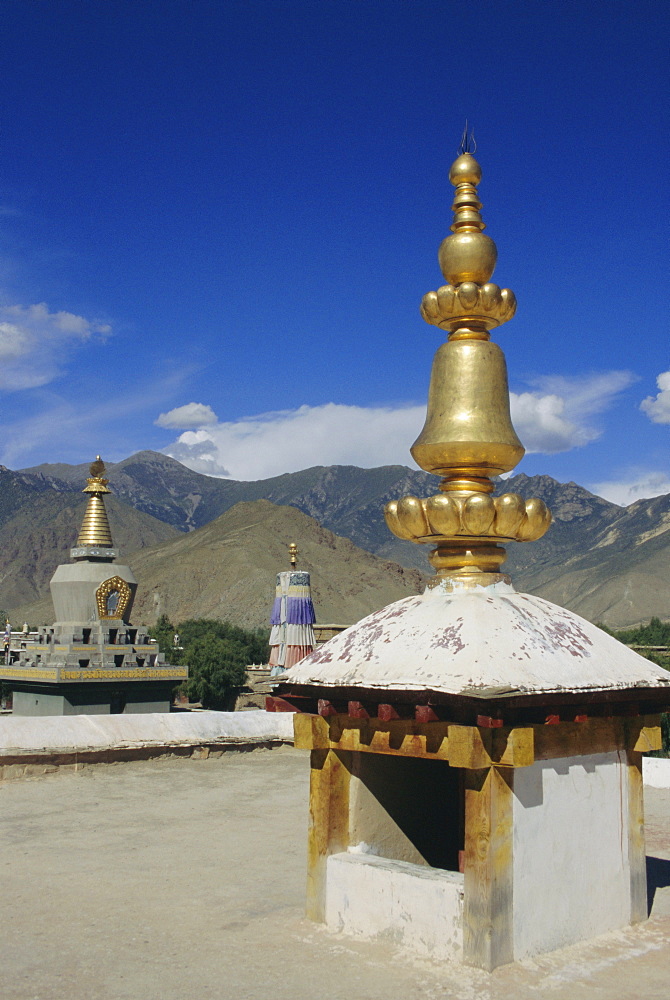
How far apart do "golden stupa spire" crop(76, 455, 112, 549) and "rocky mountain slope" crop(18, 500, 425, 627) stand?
75.3 m

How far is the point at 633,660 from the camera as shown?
661cm

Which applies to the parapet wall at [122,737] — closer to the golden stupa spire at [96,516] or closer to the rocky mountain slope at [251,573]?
the golden stupa spire at [96,516]

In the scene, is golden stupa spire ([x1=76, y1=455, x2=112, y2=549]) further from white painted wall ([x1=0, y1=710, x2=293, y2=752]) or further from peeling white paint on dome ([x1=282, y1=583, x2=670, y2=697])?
peeling white paint on dome ([x1=282, y1=583, x2=670, y2=697])

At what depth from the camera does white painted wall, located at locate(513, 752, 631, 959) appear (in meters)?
5.77

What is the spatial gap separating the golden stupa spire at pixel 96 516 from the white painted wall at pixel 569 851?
18093 mm

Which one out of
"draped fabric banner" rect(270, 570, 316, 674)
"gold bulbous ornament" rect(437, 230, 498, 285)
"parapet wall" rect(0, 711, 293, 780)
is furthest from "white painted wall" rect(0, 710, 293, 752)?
"gold bulbous ornament" rect(437, 230, 498, 285)

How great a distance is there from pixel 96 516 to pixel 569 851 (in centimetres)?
1855

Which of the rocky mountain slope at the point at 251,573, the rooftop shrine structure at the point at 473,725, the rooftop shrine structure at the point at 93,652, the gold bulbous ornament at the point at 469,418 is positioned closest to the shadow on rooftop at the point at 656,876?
the rooftop shrine structure at the point at 473,725

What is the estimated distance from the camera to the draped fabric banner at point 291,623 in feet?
71.2

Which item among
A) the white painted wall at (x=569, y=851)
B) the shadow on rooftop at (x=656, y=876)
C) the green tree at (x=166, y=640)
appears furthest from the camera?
the green tree at (x=166, y=640)

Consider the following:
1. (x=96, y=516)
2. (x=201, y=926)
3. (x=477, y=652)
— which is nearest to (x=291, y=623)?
(x=96, y=516)

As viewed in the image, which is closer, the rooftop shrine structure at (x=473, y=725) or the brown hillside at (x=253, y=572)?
the rooftop shrine structure at (x=473, y=725)

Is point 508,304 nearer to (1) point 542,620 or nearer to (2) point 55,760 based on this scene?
(1) point 542,620

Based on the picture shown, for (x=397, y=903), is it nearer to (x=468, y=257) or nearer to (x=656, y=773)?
(x=468, y=257)
